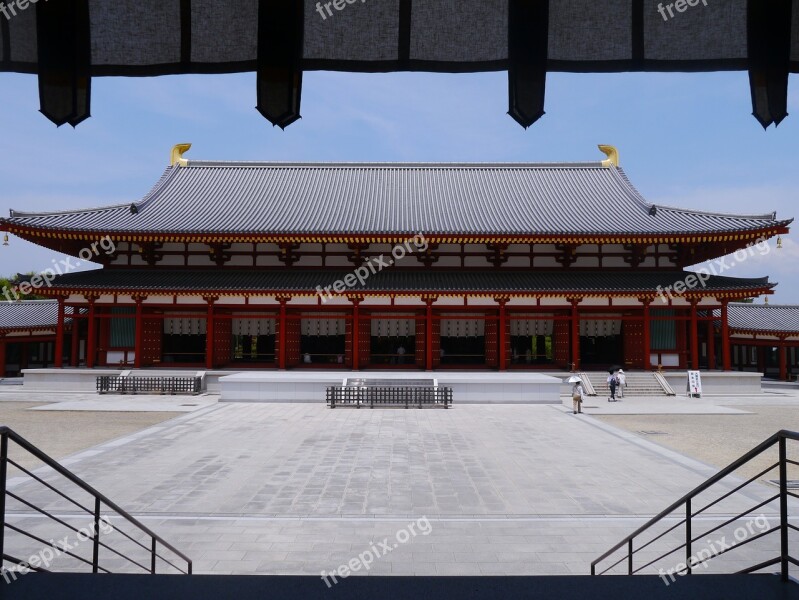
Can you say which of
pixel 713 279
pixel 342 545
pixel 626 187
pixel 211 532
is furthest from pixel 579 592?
pixel 626 187

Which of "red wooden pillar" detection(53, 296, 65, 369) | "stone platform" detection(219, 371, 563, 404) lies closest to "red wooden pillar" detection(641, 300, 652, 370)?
"stone platform" detection(219, 371, 563, 404)

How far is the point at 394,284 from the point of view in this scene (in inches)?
988

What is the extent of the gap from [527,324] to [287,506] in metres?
20.9

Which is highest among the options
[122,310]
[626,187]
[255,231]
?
[626,187]

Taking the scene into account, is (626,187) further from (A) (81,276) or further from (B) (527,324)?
(A) (81,276)

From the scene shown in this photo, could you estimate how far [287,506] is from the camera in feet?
26.9

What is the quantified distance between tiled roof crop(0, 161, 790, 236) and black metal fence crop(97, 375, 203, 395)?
696 cm

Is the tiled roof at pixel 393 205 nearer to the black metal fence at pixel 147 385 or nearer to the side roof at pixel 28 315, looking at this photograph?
the black metal fence at pixel 147 385

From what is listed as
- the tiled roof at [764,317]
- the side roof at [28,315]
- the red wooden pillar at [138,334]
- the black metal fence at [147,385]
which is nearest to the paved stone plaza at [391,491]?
the black metal fence at [147,385]

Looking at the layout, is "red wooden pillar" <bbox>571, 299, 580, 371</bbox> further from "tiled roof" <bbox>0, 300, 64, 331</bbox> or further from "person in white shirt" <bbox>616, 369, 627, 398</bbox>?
"tiled roof" <bbox>0, 300, 64, 331</bbox>

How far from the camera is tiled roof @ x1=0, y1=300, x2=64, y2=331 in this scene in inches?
1203

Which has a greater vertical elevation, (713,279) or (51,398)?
(713,279)

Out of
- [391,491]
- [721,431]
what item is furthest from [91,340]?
[721,431]

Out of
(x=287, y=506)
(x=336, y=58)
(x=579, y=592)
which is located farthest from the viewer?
(x=287, y=506)
